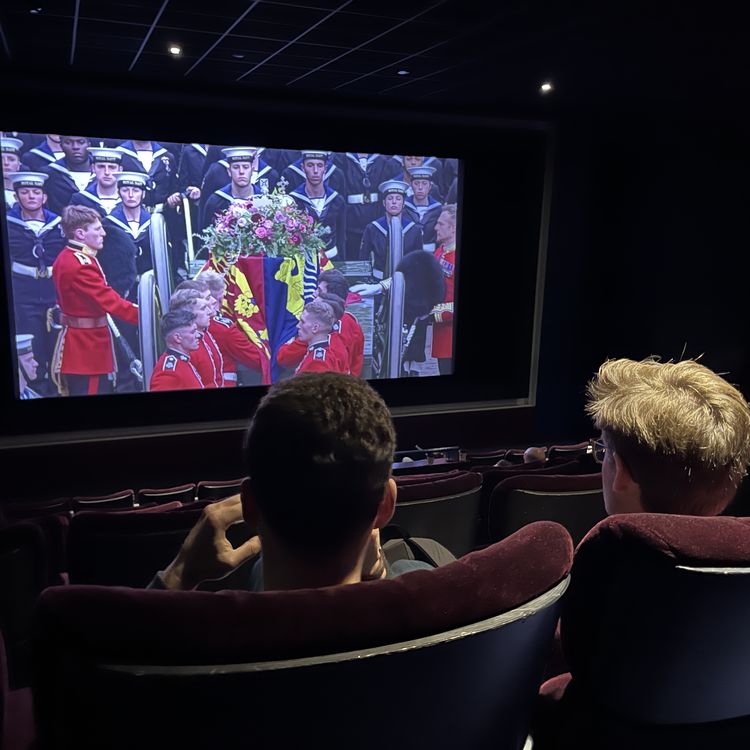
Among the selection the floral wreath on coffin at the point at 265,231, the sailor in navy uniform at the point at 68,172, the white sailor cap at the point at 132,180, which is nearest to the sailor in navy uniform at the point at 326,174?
the floral wreath on coffin at the point at 265,231

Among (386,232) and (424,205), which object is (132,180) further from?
(424,205)

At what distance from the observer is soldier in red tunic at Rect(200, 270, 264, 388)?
6418mm

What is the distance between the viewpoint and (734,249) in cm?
708

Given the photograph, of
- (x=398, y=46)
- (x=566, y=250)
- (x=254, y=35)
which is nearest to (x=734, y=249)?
(x=566, y=250)

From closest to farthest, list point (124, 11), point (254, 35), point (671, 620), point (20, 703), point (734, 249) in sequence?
point (671, 620), point (20, 703), point (124, 11), point (254, 35), point (734, 249)

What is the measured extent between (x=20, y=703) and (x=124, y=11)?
3.79 meters

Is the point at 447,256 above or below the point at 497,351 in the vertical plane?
above

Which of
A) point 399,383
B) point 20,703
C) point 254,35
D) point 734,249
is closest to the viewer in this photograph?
point 20,703

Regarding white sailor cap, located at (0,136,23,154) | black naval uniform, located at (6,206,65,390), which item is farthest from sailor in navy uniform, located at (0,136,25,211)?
black naval uniform, located at (6,206,65,390)

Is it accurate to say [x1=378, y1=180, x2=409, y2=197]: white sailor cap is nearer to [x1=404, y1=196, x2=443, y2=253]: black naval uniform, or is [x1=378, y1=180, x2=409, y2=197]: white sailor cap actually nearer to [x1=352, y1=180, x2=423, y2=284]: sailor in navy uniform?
[x1=352, y1=180, x2=423, y2=284]: sailor in navy uniform

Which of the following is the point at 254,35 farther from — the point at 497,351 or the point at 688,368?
the point at 497,351

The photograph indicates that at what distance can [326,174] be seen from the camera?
22.1 ft

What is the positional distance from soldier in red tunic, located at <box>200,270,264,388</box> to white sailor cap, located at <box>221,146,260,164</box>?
3.52ft

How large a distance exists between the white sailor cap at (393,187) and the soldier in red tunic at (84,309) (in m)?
2.72
